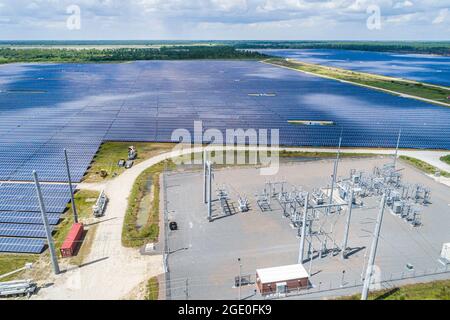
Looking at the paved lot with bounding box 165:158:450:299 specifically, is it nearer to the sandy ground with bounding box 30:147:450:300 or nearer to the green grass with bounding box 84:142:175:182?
the sandy ground with bounding box 30:147:450:300

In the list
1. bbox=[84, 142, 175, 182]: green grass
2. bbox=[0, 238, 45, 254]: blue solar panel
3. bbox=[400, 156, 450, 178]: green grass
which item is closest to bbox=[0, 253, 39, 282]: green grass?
bbox=[0, 238, 45, 254]: blue solar panel

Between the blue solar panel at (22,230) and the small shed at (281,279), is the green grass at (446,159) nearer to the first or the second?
the small shed at (281,279)

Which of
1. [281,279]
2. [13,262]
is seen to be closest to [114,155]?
[13,262]

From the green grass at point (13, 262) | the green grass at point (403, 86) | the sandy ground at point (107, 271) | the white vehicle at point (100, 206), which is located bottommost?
the green grass at point (13, 262)

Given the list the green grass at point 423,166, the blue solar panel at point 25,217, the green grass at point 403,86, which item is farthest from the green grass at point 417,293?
the green grass at point 403,86

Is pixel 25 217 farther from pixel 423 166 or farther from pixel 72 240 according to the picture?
pixel 423 166

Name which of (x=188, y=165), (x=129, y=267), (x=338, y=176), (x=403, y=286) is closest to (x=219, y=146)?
(x=188, y=165)
